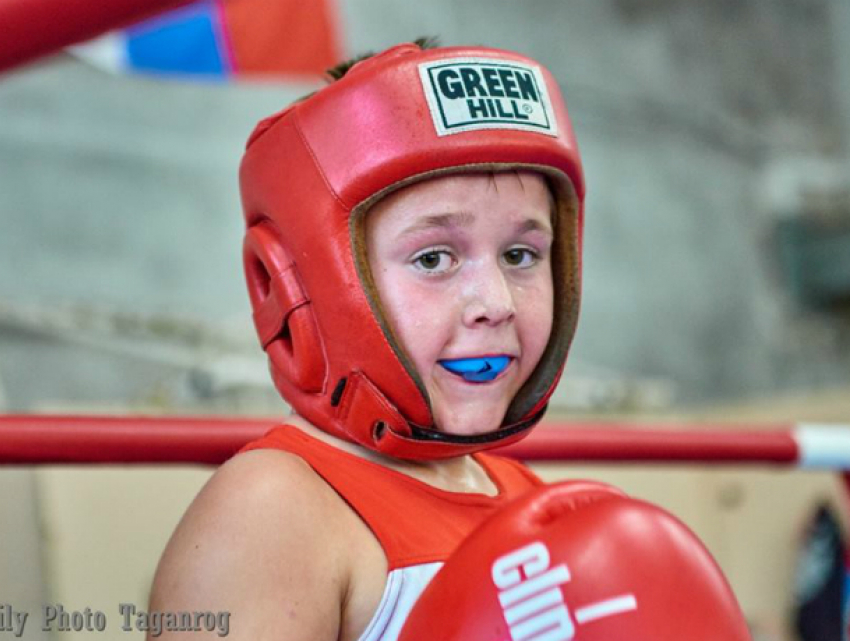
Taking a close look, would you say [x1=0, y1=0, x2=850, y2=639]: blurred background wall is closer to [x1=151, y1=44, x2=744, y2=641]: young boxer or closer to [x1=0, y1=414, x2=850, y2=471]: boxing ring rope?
[x1=0, y1=414, x2=850, y2=471]: boxing ring rope

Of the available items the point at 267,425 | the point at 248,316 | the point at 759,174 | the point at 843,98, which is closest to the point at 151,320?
the point at 248,316

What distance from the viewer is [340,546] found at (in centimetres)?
79

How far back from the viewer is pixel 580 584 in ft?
2.22

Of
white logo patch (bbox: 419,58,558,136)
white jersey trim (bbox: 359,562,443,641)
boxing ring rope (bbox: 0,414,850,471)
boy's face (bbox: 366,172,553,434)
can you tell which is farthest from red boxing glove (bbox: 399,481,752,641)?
boxing ring rope (bbox: 0,414,850,471)

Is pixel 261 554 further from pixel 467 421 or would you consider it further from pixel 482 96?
pixel 482 96

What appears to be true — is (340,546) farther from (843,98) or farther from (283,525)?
(843,98)

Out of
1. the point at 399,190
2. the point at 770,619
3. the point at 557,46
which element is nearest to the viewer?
the point at 399,190

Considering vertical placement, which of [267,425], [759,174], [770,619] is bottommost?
[770,619]

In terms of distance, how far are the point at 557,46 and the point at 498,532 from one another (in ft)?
11.2

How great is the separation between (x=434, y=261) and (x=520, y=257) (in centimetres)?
→ 9

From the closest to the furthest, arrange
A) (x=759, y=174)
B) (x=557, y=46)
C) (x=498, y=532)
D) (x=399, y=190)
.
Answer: (x=498, y=532)
(x=399, y=190)
(x=557, y=46)
(x=759, y=174)

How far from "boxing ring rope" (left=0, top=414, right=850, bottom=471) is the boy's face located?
0.31 metres

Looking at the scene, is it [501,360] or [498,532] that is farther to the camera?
[501,360]

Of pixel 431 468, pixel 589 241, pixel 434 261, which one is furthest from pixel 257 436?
pixel 589 241
